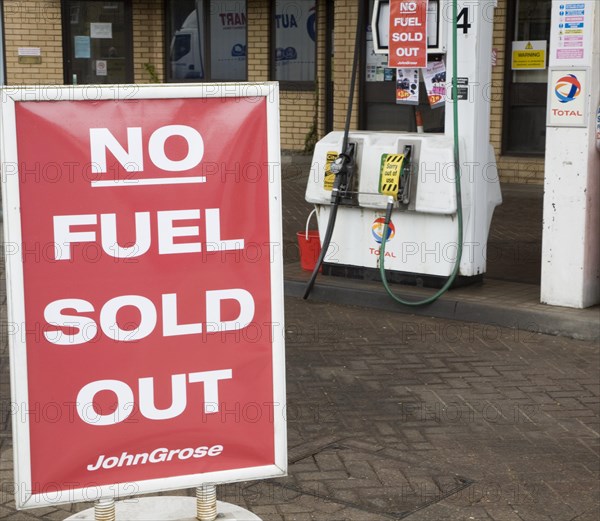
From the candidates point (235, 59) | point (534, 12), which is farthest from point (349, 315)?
point (235, 59)

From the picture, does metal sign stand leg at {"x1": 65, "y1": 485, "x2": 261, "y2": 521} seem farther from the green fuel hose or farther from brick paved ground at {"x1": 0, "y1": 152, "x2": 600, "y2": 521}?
the green fuel hose

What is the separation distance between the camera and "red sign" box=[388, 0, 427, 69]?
25.7ft

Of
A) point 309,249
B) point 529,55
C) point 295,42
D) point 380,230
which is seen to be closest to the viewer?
point 380,230

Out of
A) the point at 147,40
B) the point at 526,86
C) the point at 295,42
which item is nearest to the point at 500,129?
the point at 526,86

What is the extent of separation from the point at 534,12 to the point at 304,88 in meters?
3.85

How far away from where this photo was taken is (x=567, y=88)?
7.29 metres

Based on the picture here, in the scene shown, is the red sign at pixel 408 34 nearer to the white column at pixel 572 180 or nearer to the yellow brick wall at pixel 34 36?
the white column at pixel 572 180

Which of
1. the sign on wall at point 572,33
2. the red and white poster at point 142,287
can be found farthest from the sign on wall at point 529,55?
the red and white poster at point 142,287

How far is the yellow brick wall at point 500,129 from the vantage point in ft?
45.4

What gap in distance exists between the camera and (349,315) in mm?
8047

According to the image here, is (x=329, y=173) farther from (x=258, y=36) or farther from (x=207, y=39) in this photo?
(x=207, y=39)

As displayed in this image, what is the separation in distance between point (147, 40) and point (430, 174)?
10.9 meters

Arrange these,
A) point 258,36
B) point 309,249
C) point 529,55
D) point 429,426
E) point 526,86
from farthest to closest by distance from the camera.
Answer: point 258,36 < point 526,86 < point 529,55 < point 309,249 < point 429,426

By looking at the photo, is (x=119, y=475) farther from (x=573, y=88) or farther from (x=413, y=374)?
(x=573, y=88)
